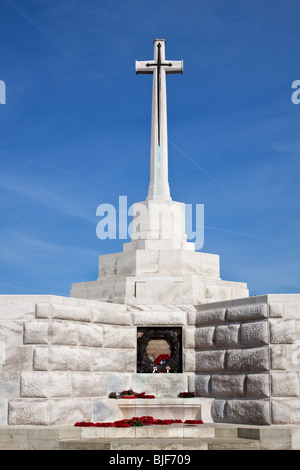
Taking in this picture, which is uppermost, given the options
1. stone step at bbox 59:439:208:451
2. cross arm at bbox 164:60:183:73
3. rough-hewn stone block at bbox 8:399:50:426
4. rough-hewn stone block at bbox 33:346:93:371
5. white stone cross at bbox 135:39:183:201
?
cross arm at bbox 164:60:183:73

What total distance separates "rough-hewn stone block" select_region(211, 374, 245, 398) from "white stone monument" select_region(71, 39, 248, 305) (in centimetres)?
263

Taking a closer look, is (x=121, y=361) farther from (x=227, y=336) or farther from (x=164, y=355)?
(x=227, y=336)

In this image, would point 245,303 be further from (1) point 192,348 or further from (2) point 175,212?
(2) point 175,212

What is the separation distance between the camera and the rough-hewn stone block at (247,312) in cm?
1689

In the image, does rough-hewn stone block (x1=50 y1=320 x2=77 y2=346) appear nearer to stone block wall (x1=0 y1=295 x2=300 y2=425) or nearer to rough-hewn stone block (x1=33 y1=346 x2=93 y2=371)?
stone block wall (x1=0 y1=295 x2=300 y2=425)

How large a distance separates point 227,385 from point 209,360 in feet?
3.30

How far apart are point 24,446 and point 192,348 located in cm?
598

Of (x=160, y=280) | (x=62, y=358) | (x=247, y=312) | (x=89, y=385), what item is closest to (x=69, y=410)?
(x=89, y=385)

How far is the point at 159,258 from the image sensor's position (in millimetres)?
20469

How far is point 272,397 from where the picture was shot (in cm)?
1634

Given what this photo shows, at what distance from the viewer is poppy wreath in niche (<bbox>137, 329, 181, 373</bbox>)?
19016 mm

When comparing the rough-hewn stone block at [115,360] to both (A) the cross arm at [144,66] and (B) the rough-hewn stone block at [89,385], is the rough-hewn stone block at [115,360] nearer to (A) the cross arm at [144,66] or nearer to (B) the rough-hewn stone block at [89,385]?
(B) the rough-hewn stone block at [89,385]

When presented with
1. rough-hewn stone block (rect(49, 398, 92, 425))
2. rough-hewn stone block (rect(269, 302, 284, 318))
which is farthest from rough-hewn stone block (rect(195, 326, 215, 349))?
rough-hewn stone block (rect(49, 398, 92, 425))

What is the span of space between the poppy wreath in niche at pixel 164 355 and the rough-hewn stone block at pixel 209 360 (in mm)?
641
